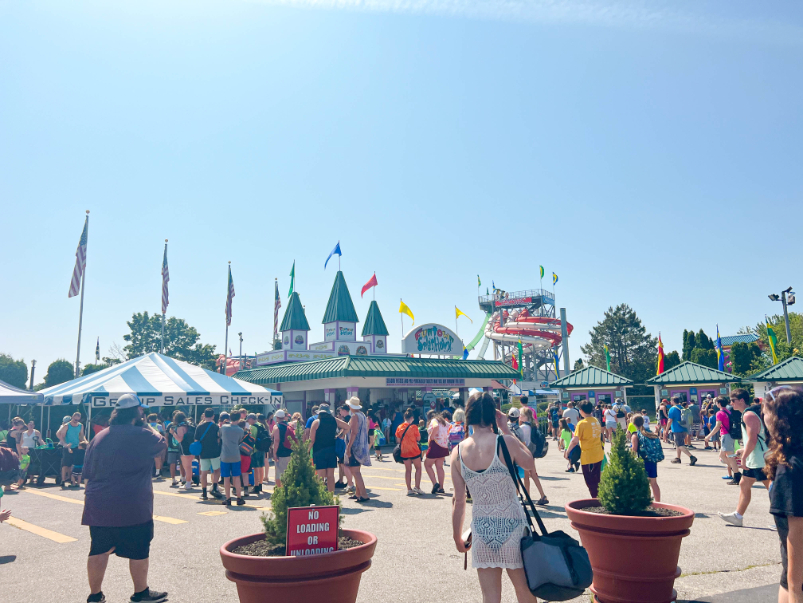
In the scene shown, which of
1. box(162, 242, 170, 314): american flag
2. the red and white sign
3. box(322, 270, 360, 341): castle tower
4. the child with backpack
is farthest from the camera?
box(322, 270, 360, 341): castle tower

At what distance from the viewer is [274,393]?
832 inches

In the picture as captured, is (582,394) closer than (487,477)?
No

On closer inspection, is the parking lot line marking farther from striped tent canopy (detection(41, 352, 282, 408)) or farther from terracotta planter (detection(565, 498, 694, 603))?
striped tent canopy (detection(41, 352, 282, 408))

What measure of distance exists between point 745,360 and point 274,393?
3384 centimetres

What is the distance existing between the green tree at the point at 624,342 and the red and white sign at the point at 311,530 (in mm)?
63600

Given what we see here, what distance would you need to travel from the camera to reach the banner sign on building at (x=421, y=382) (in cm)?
2880

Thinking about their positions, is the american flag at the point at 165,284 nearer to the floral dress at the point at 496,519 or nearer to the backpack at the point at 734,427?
the backpack at the point at 734,427

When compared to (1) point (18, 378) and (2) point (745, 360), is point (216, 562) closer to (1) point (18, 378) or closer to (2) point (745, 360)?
(2) point (745, 360)

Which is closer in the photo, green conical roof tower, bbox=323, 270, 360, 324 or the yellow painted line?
the yellow painted line

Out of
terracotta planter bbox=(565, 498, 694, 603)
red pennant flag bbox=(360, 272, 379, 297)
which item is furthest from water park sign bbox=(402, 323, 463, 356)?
terracotta planter bbox=(565, 498, 694, 603)

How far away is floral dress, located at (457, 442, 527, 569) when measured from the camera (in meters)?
3.41

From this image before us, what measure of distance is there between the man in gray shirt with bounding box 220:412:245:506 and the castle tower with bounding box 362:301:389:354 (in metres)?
26.1

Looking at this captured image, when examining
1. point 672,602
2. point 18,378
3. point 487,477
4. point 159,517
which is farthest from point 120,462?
point 18,378

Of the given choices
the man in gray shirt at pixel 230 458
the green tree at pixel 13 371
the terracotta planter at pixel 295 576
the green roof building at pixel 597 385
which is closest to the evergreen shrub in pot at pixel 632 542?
the terracotta planter at pixel 295 576
